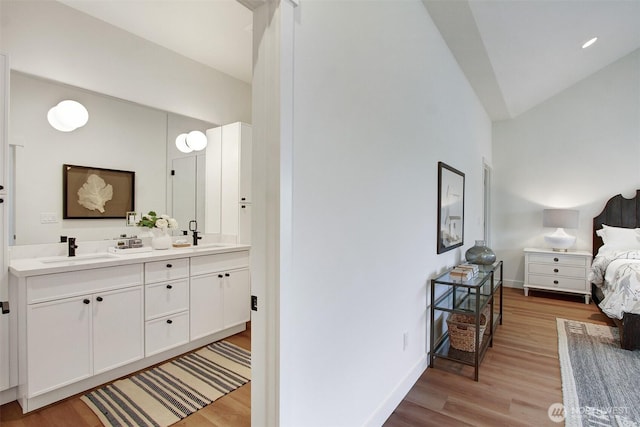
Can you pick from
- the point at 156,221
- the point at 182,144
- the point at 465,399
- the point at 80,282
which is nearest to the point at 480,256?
the point at 465,399

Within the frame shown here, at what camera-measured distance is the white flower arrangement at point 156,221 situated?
2.90 metres

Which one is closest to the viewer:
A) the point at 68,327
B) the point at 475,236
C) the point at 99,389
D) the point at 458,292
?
the point at 68,327

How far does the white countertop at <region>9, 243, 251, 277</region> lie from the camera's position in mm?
1971

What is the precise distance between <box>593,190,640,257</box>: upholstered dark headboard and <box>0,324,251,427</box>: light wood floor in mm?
5369

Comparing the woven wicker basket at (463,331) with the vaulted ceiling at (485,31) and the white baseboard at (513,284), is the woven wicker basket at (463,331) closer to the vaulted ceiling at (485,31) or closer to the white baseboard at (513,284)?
the vaulted ceiling at (485,31)

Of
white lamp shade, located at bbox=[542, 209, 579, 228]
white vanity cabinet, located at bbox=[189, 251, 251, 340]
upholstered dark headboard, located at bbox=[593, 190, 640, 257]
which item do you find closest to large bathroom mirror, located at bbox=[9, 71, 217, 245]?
white vanity cabinet, located at bbox=[189, 251, 251, 340]

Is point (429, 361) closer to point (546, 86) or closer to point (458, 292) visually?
point (458, 292)

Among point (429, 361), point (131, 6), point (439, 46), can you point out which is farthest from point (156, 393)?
point (439, 46)

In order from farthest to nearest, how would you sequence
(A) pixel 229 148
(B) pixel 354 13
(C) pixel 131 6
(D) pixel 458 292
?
(A) pixel 229 148 < (D) pixel 458 292 < (C) pixel 131 6 < (B) pixel 354 13

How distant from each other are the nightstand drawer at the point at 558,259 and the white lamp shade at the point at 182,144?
5.01m

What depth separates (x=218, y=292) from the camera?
10.0 feet

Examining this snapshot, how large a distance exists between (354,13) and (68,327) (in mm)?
2525

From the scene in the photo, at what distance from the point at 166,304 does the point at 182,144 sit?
1.63 m

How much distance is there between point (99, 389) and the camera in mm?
2236
